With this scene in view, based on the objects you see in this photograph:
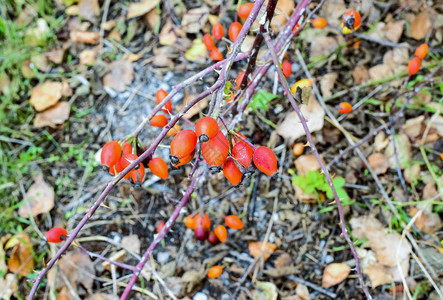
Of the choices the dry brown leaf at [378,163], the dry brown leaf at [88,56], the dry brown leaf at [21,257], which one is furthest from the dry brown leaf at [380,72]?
the dry brown leaf at [21,257]

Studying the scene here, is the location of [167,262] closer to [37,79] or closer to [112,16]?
[37,79]

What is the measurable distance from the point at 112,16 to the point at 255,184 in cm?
222

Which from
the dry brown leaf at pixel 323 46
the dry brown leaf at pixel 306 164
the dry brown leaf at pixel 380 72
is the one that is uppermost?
the dry brown leaf at pixel 323 46

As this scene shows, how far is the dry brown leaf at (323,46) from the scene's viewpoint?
321 centimetres

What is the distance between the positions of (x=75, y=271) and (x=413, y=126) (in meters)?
2.74

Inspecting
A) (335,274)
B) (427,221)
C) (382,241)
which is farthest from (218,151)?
(427,221)

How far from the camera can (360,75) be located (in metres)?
3.14

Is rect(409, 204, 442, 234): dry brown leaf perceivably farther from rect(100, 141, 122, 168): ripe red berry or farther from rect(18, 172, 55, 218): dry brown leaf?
rect(18, 172, 55, 218): dry brown leaf

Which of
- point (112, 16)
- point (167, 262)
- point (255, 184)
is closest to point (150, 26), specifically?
point (112, 16)

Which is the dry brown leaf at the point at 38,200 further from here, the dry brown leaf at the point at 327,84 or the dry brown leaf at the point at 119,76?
the dry brown leaf at the point at 327,84

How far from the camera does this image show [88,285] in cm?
278

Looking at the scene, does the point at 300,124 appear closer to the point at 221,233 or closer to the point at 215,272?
the point at 221,233

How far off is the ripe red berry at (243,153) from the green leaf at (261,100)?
135 cm

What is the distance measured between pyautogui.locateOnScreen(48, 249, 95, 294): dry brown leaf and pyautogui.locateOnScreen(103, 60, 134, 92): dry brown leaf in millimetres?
1476
